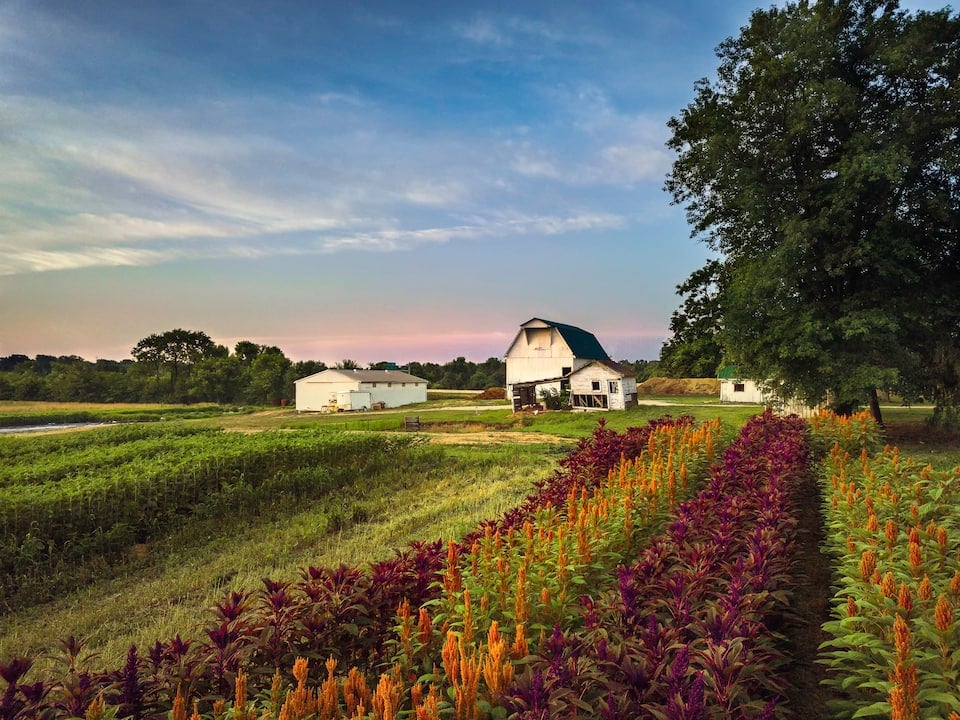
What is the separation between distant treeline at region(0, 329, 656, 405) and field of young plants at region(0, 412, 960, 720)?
2679 inches

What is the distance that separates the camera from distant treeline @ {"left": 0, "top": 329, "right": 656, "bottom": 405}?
74.1 m

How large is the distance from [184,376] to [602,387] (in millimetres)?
70840

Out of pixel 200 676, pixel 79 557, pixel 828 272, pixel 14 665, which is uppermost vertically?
pixel 828 272

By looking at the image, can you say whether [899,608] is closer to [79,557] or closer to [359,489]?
[79,557]

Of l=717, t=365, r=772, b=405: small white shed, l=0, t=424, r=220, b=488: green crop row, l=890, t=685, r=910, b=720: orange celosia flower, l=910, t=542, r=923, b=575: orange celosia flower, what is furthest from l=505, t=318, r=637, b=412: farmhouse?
l=890, t=685, r=910, b=720: orange celosia flower

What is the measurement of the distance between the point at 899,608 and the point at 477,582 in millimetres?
2515

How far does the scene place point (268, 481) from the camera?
12648 mm

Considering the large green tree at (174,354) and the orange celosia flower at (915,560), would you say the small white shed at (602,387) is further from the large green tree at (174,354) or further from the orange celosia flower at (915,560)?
the large green tree at (174,354)

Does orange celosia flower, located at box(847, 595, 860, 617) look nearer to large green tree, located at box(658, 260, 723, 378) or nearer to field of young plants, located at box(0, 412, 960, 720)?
field of young plants, located at box(0, 412, 960, 720)

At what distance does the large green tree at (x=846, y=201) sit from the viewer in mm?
16188

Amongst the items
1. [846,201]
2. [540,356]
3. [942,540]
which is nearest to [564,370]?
[540,356]

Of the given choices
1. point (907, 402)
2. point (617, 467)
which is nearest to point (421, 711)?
point (617, 467)

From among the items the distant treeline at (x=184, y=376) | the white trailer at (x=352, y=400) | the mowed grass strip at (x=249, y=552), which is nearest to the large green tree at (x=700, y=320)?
the mowed grass strip at (x=249, y=552)

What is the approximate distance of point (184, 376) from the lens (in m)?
85.1
